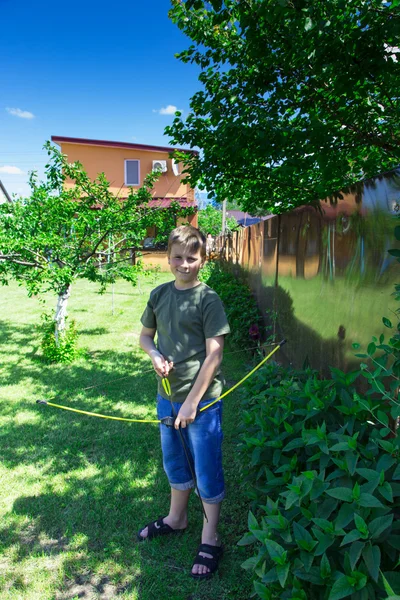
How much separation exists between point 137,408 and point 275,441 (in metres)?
2.66

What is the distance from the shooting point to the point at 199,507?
2.66m

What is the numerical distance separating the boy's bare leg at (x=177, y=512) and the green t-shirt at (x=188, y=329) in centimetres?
65

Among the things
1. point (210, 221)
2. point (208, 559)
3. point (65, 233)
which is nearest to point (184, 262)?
point (208, 559)

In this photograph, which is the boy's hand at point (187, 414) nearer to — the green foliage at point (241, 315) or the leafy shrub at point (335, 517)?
the leafy shrub at point (335, 517)

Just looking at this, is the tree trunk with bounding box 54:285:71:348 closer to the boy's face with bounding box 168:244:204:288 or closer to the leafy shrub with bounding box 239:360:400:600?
the boy's face with bounding box 168:244:204:288

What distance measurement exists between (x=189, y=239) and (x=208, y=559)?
1.69 meters

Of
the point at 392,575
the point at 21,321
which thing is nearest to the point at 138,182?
the point at 21,321

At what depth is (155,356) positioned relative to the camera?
2086mm

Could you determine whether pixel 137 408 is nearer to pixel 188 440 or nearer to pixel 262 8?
pixel 188 440

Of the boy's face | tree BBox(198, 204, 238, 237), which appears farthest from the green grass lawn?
tree BBox(198, 204, 238, 237)

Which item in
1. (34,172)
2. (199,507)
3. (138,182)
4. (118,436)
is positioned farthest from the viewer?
(138,182)

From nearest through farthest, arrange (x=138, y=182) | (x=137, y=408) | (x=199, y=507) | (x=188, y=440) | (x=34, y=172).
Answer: (x=188, y=440) < (x=199, y=507) < (x=137, y=408) < (x=34, y=172) < (x=138, y=182)

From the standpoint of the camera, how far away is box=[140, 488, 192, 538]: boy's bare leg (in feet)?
7.66

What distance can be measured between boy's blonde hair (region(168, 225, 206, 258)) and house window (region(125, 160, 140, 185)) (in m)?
18.4
